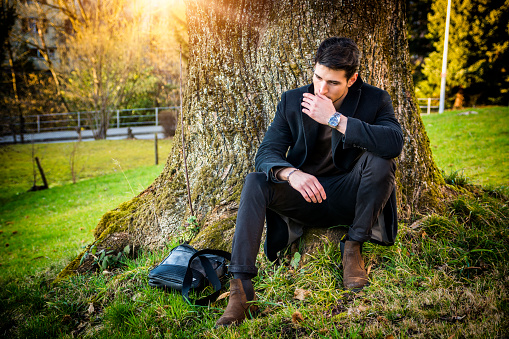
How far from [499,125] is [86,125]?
898 inches

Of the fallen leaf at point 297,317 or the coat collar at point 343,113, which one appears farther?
the coat collar at point 343,113

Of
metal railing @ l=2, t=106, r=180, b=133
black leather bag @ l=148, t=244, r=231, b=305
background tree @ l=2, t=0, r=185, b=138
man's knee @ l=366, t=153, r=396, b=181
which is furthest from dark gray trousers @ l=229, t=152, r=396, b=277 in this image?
metal railing @ l=2, t=106, r=180, b=133

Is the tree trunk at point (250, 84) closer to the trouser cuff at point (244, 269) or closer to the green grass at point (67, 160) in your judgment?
the trouser cuff at point (244, 269)

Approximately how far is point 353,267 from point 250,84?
198 cm

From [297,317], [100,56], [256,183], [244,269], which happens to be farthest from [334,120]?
[100,56]

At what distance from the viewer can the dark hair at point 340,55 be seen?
2.62 m

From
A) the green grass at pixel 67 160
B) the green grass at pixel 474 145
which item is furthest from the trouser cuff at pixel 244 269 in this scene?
the green grass at pixel 67 160

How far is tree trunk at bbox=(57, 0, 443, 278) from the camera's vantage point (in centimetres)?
332

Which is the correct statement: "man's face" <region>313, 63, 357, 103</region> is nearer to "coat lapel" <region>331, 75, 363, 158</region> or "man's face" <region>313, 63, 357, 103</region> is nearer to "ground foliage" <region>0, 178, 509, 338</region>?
"coat lapel" <region>331, 75, 363, 158</region>

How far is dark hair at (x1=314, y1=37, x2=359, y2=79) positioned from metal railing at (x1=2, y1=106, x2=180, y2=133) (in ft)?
68.6

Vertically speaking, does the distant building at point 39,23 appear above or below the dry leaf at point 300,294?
above

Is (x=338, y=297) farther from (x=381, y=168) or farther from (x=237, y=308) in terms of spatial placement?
(x=381, y=168)

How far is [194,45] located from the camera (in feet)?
12.3

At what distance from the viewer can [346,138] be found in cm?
250
